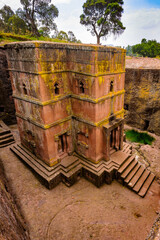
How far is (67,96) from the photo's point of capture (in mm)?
8406

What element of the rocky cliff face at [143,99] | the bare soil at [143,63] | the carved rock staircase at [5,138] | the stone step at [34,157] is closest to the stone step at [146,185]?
the stone step at [34,157]

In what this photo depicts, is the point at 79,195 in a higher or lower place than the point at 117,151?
lower

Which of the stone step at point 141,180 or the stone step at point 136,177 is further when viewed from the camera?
the stone step at point 136,177

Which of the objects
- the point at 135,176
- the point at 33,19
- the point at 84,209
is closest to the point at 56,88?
the point at 84,209

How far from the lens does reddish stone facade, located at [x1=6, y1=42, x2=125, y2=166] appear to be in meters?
7.11

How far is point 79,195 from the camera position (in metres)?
7.96

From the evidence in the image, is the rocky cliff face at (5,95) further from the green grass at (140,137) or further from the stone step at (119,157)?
the green grass at (140,137)

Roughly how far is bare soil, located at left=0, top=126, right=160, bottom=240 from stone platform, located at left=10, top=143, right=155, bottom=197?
0.34 meters

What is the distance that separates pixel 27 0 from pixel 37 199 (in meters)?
24.3

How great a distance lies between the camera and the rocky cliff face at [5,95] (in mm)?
14141

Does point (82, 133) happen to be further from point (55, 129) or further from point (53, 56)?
point (53, 56)

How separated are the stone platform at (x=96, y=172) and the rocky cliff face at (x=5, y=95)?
295 inches

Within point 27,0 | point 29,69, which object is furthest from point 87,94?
point 27,0

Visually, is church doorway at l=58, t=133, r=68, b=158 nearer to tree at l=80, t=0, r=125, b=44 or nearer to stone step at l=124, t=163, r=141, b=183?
stone step at l=124, t=163, r=141, b=183
